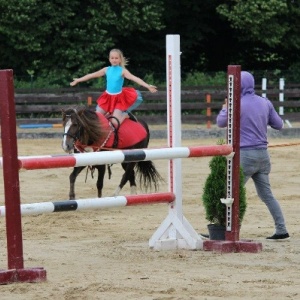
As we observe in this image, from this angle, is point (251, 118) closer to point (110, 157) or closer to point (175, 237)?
point (175, 237)

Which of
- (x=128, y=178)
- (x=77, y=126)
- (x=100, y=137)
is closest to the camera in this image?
(x=77, y=126)

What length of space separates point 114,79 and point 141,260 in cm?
585

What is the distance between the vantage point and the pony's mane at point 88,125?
14.1 m

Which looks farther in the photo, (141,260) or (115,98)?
(115,98)

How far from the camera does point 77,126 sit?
14.1 m

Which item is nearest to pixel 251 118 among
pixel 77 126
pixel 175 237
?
pixel 175 237

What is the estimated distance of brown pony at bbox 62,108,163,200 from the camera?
46.1 feet

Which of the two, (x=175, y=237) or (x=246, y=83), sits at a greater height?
(x=246, y=83)

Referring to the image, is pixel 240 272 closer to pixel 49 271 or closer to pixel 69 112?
pixel 49 271

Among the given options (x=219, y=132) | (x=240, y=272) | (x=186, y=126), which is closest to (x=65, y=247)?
(x=240, y=272)

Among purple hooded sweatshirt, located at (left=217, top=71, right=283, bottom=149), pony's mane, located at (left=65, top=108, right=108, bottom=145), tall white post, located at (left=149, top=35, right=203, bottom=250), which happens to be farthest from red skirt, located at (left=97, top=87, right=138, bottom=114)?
tall white post, located at (left=149, top=35, right=203, bottom=250)

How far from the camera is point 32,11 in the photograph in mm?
34906

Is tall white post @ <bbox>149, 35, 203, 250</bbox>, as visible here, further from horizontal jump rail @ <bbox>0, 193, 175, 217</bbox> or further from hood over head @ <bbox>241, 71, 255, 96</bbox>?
hood over head @ <bbox>241, 71, 255, 96</bbox>

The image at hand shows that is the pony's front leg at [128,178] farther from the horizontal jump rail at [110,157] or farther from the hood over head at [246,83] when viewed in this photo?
the horizontal jump rail at [110,157]
